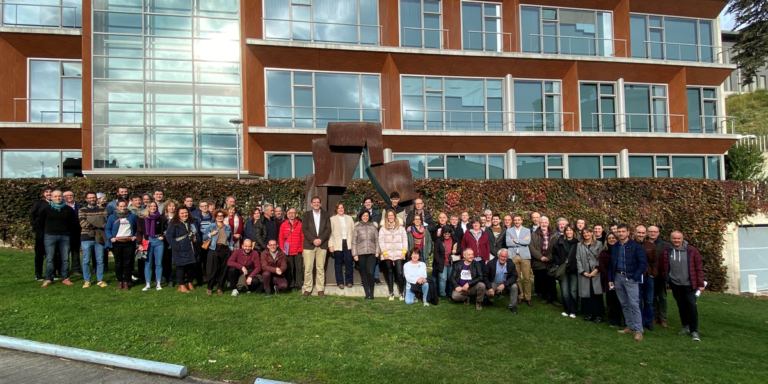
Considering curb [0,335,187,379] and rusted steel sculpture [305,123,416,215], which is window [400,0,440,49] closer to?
rusted steel sculpture [305,123,416,215]

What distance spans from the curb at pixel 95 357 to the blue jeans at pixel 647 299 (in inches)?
277

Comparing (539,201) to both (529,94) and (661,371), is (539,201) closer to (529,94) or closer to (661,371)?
(529,94)

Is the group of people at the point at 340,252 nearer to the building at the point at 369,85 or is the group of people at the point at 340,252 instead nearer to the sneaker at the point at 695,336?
the sneaker at the point at 695,336

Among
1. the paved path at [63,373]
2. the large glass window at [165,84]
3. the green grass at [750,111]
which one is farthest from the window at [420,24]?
the green grass at [750,111]

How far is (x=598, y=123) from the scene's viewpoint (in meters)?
20.9

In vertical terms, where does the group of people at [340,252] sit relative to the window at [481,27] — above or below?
below

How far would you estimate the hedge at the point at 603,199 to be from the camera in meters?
14.2

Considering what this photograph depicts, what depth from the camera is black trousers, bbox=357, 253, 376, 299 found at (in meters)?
8.66

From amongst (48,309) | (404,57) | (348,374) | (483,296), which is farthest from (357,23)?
(348,374)

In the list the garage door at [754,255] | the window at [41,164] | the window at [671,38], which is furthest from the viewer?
the window at [671,38]

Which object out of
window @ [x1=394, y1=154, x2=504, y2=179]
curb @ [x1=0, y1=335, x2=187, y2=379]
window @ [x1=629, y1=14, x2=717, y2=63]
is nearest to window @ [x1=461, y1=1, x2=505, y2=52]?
window @ [x1=394, y1=154, x2=504, y2=179]

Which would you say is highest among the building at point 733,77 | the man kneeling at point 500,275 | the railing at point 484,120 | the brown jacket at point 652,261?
the building at point 733,77

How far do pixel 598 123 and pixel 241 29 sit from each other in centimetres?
1567

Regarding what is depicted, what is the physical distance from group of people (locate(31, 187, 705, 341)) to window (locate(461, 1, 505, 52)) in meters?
12.7
